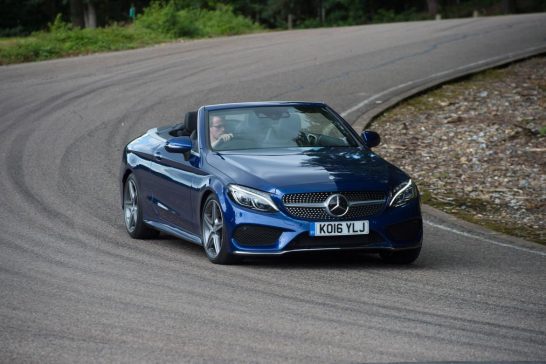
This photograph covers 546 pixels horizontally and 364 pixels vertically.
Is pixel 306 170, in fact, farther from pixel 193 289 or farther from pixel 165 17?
pixel 165 17

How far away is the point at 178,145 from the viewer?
38.5ft

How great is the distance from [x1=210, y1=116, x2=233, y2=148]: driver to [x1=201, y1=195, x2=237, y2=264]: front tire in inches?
33.2

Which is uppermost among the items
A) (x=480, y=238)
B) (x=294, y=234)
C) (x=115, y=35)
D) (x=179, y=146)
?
(x=179, y=146)

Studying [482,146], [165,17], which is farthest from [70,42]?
[482,146]

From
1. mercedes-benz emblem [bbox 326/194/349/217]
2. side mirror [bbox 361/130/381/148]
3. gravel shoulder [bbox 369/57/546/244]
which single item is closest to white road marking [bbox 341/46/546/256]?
gravel shoulder [bbox 369/57/546/244]

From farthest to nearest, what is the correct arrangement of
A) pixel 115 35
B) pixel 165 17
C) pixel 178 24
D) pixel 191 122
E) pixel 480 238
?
pixel 178 24 → pixel 165 17 → pixel 115 35 → pixel 480 238 → pixel 191 122

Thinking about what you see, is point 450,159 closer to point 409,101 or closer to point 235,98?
point 409,101

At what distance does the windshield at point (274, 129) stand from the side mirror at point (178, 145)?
0.22 meters

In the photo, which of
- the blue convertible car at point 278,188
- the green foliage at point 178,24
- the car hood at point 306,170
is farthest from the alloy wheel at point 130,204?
the green foliage at point 178,24

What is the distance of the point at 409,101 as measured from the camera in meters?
22.8

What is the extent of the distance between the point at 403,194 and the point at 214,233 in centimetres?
167

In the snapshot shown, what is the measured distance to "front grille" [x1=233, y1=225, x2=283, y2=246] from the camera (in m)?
10.5

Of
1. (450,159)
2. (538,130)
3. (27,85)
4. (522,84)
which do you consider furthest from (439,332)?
(27,85)

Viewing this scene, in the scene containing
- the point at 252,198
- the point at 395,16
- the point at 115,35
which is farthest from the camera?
the point at 395,16
